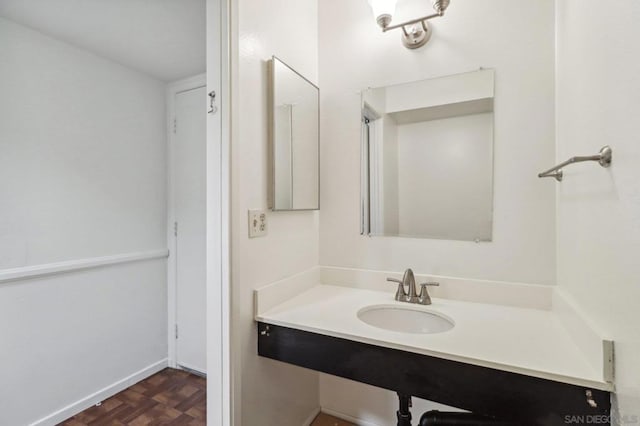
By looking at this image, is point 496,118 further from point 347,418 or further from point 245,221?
point 347,418

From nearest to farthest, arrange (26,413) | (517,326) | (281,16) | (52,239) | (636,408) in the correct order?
(636,408), (517,326), (281,16), (26,413), (52,239)

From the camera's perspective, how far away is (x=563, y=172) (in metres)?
1.09

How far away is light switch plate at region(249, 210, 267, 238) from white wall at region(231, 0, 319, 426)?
0.03 metres

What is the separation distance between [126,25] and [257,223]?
1427mm

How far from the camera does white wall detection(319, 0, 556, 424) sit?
124 cm

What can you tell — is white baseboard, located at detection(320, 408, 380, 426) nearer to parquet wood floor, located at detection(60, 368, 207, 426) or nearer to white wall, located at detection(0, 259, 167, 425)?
parquet wood floor, located at detection(60, 368, 207, 426)

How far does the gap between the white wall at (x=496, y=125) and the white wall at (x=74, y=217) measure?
1.43 m

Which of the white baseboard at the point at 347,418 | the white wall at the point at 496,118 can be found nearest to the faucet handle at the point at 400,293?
the white wall at the point at 496,118

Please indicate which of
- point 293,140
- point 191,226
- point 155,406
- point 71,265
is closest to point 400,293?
point 293,140

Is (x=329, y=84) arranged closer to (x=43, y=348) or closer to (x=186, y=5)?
(x=186, y=5)

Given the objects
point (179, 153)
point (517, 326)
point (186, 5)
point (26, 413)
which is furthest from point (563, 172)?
point (26, 413)

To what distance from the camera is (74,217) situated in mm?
1796

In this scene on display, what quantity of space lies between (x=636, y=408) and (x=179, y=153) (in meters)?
2.61

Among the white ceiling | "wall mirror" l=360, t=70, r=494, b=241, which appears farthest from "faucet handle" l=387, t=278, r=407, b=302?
the white ceiling
